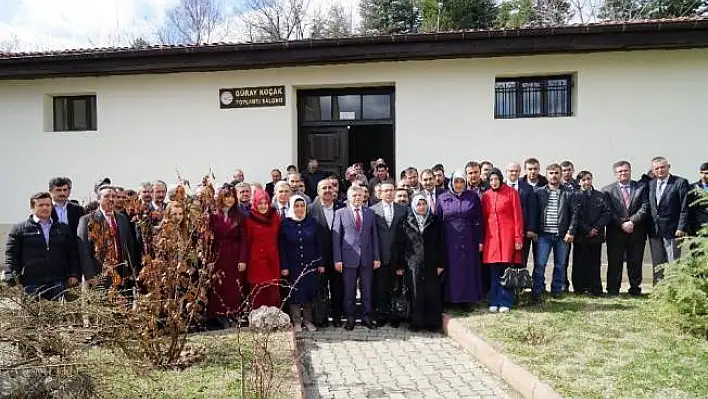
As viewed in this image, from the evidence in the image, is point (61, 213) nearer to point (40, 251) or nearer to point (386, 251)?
point (40, 251)

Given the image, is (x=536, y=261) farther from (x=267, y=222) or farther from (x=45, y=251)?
(x=45, y=251)

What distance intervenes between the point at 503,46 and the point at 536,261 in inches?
152

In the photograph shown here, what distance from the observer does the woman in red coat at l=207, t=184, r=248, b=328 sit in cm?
679

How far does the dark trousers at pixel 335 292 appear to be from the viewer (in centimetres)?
727

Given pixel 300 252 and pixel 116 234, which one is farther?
pixel 300 252

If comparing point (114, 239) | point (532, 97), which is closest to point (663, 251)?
point (532, 97)

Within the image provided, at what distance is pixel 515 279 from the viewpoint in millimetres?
7156

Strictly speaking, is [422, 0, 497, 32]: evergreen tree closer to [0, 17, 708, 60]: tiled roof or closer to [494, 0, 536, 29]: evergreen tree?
[494, 0, 536, 29]: evergreen tree

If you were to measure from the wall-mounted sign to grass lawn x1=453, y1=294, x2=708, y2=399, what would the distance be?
5832 millimetres

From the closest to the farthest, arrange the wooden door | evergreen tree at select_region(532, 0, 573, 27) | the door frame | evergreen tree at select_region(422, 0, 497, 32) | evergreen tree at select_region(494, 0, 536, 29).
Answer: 1. the door frame
2. the wooden door
3. evergreen tree at select_region(422, 0, 497, 32)
4. evergreen tree at select_region(494, 0, 536, 29)
5. evergreen tree at select_region(532, 0, 573, 27)

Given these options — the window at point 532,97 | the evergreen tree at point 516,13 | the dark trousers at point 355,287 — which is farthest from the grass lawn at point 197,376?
the evergreen tree at point 516,13

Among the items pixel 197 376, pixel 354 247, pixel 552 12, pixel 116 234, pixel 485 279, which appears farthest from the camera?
pixel 552 12

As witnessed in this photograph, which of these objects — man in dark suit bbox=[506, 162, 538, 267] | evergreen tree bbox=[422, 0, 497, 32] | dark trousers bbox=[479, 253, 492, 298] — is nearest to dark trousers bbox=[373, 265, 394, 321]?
dark trousers bbox=[479, 253, 492, 298]

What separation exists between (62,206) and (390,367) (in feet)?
14.5
